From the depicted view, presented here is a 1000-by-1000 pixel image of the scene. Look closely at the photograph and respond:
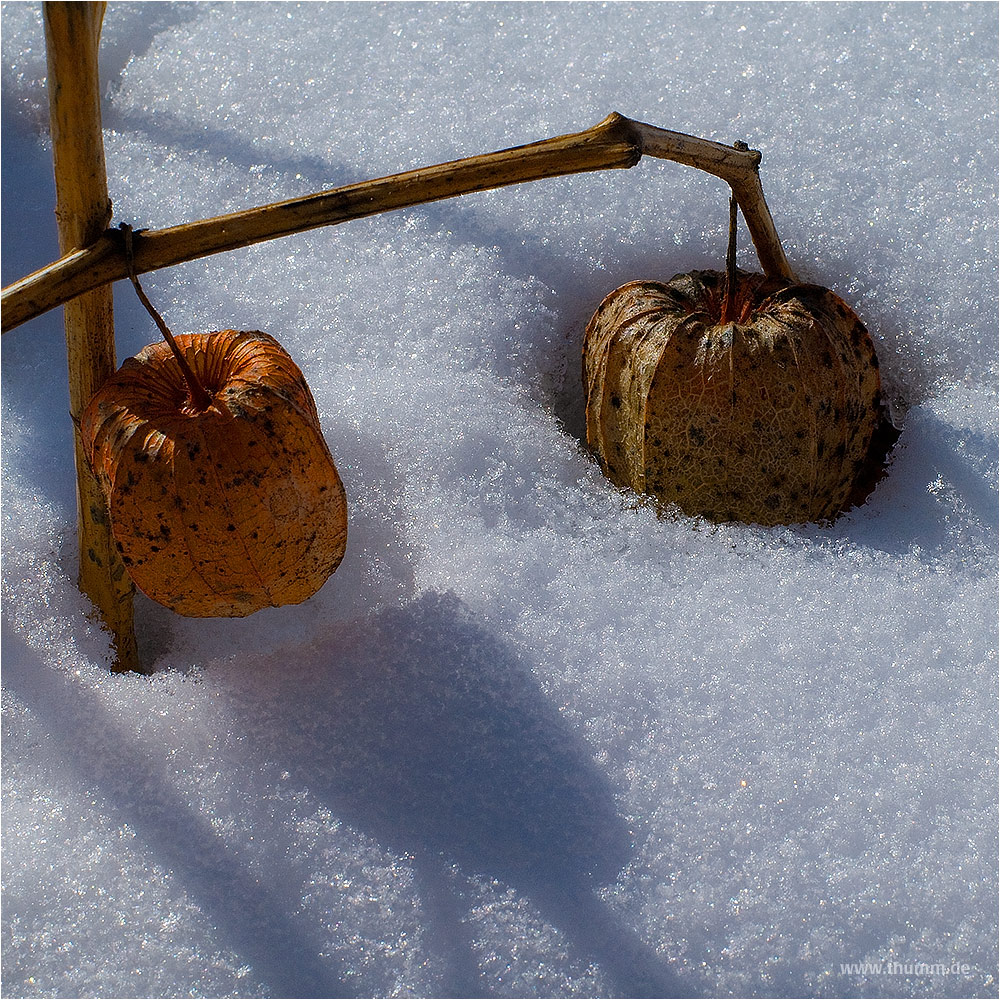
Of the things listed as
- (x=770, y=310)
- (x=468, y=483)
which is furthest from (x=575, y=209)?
(x=468, y=483)

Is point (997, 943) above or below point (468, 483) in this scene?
below

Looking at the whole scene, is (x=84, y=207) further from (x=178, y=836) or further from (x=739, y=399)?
(x=739, y=399)

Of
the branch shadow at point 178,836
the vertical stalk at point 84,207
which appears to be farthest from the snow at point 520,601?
the vertical stalk at point 84,207

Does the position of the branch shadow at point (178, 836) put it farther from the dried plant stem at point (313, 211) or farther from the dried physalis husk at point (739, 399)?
the dried physalis husk at point (739, 399)

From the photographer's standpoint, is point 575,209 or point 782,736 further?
point 575,209

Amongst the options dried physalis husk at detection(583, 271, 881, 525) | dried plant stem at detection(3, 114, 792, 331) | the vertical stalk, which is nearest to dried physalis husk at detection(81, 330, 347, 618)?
the vertical stalk

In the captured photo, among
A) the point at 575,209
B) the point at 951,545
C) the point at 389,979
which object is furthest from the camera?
the point at 575,209

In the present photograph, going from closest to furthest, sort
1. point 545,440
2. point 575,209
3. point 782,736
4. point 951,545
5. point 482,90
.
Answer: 1. point 782,736
2. point 951,545
3. point 545,440
4. point 575,209
5. point 482,90

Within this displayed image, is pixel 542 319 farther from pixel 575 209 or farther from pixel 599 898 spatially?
pixel 599 898
